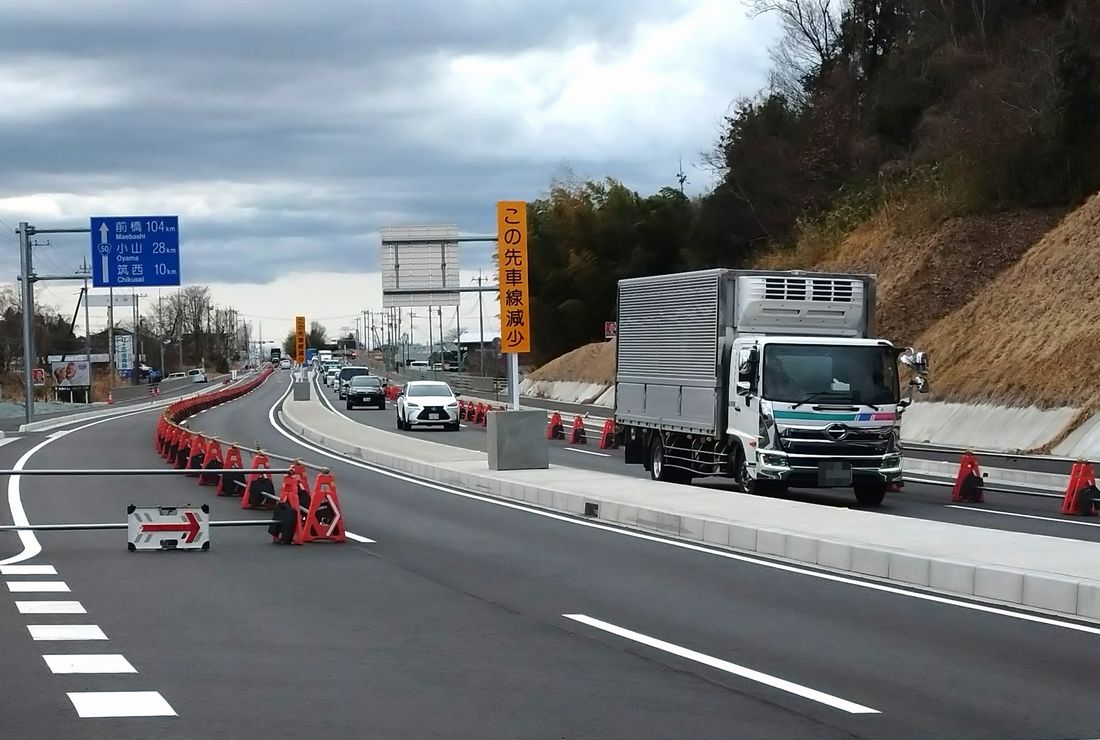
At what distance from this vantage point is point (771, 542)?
1545 cm

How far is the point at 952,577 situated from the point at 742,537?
3.67 meters

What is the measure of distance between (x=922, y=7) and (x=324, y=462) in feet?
122

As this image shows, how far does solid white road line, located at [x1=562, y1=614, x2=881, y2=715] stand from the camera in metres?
8.05

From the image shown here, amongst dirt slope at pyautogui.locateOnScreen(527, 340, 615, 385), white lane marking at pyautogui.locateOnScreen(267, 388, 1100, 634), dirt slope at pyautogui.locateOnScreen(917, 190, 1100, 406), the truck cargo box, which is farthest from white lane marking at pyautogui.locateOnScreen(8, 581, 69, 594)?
dirt slope at pyautogui.locateOnScreen(527, 340, 615, 385)

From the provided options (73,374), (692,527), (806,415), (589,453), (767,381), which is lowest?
(73,374)

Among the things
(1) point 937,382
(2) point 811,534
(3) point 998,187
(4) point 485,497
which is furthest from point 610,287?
(2) point 811,534

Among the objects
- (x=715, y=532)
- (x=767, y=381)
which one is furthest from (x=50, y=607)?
(x=767, y=381)

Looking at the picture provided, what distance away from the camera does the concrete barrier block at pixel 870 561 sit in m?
13.6

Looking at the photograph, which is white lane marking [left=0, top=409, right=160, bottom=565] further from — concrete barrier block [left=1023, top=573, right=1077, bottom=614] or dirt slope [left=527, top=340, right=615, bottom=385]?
dirt slope [left=527, top=340, right=615, bottom=385]

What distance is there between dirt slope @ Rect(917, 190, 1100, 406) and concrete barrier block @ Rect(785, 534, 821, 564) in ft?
64.1

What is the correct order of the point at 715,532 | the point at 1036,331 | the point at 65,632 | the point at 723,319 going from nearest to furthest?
the point at 65,632
the point at 715,532
the point at 723,319
the point at 1036,331

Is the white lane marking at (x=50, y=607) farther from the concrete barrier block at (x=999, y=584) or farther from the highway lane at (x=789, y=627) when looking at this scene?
the concrete barrier block at (x=999, y=584)

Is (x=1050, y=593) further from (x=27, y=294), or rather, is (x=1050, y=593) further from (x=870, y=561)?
(x=27, y=294)

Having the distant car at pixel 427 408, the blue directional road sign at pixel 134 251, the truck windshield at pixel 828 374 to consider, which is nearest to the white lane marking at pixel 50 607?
the truck windshield at pixel 828 374
